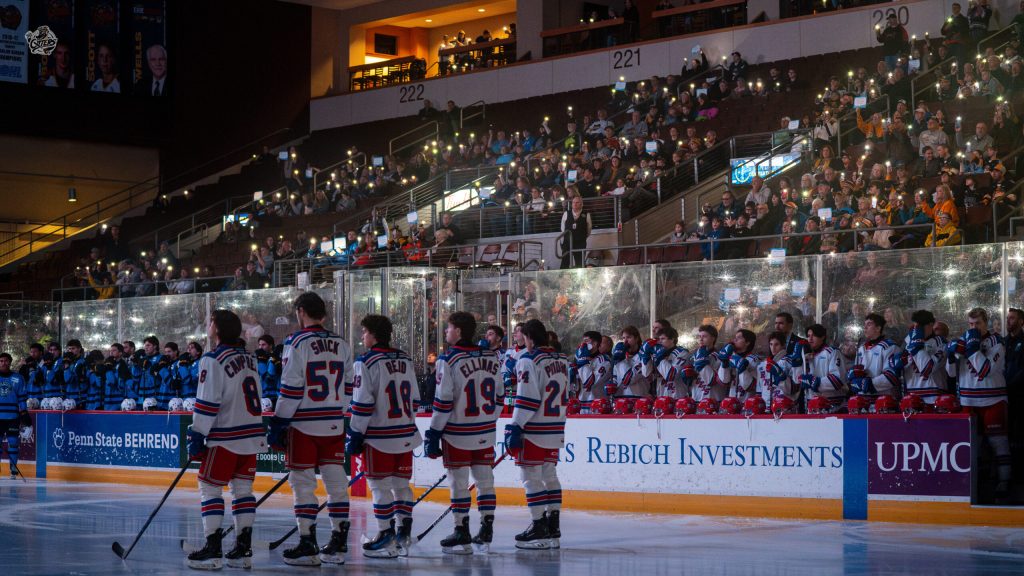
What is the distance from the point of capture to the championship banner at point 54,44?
105 ft

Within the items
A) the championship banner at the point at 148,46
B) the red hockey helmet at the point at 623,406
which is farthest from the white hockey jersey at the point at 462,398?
the championship banner at the point at 148,46

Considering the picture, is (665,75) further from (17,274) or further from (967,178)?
(17,274)

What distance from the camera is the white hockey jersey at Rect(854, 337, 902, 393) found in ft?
44.8

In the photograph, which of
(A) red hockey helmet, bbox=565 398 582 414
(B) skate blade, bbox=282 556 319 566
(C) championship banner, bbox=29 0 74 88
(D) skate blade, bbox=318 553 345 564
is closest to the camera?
(B) skate blade, bbox=282 556 319 566

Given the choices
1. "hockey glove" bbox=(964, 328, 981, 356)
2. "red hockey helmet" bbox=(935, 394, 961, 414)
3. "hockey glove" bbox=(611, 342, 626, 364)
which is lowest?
"red hockey helmet" bbox=(935, 394, 961, 414)

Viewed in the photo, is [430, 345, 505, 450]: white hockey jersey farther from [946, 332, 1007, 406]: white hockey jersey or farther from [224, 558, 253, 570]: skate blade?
[946, 332, 1007, 406]: white hockey jersey

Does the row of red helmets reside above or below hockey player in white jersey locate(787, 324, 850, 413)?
below

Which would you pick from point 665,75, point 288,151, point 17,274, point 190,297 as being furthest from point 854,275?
point 17,274

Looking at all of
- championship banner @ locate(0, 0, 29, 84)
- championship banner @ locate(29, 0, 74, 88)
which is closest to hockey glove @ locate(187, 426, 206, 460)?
championship banner @ locate(0, 0, 29, 84)

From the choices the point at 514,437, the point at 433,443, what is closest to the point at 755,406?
the point at 514,437

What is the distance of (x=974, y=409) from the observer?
1345 cm

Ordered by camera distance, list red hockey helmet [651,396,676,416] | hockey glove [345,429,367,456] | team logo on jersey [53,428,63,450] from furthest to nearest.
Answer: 1. team logo on jersey [53,428,63,450]
2. red hockey helmet [651,396,676,416]
3. hockey glove [345,429,367,456]

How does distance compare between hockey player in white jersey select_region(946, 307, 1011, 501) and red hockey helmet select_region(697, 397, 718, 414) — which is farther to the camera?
red hockey helmet select_region(697, 397, 718, 414)

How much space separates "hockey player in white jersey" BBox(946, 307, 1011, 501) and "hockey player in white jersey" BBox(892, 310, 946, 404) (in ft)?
0.38
